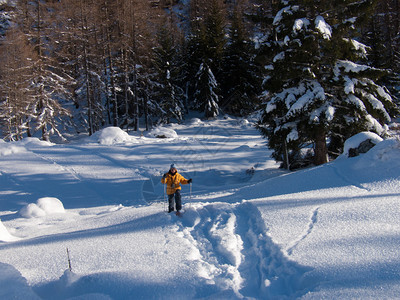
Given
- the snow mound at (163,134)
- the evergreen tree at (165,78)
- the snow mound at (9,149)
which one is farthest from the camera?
the evergreen tree at (165,78)

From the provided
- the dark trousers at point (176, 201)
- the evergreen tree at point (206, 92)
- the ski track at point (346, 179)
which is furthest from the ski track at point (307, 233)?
the evergreen tree at point (206, 92)

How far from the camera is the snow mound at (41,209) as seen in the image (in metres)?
9.32

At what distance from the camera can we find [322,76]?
451 inches

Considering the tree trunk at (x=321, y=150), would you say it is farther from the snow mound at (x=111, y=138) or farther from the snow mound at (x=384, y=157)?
the snow mound at (x=111, y=138)

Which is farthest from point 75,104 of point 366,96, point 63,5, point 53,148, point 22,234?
point 366,96

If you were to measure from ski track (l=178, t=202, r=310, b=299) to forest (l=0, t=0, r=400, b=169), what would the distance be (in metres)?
6.10

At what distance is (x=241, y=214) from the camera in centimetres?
650

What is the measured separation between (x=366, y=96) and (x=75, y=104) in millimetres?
33289

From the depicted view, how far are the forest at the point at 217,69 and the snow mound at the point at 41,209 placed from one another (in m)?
9.15

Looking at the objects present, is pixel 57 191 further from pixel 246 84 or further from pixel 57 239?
pixel 246 84

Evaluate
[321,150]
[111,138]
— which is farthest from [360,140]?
[111,138]

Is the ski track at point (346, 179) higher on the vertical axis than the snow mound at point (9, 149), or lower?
lower

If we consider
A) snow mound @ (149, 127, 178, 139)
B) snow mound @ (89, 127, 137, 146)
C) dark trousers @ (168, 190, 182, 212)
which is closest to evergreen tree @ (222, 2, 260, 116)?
snow mound @ (149, 127, 178, 139)

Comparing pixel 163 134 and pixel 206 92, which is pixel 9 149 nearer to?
pixel 163 134
